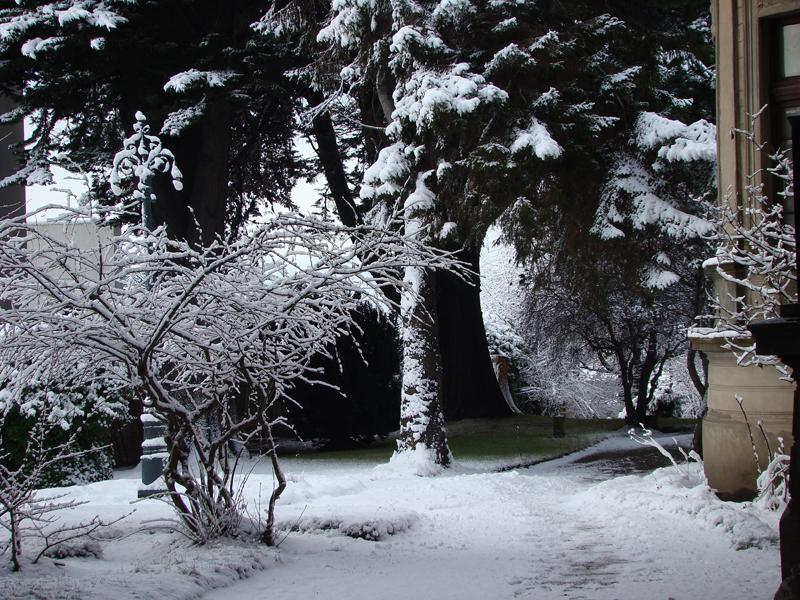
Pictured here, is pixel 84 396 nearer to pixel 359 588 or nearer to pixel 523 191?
pixel 523 191

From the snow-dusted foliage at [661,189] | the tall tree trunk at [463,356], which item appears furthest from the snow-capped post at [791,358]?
the tall tree trunk at [463,356]

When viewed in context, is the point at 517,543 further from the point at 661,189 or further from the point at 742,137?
the point at 661,189

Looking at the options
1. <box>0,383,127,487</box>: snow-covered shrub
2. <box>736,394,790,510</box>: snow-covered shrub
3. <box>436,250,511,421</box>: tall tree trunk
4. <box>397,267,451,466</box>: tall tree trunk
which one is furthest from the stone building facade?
<box>436,250,511,421</box>: tall tree trunk

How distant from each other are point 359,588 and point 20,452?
783cm

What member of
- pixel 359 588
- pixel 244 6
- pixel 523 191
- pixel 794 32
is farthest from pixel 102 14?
pixel 359 588

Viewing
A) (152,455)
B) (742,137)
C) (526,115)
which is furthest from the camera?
(526,115)

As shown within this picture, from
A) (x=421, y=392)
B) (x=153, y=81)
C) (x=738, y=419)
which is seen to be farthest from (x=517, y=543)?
(x=153, y=81)

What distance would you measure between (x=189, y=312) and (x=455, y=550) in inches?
125

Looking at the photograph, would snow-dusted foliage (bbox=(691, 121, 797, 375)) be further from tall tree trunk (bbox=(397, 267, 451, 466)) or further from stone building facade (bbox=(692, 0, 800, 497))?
tall tree trunk (bbox=(397, 267, 451, 466))

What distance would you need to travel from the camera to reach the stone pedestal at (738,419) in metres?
9.12

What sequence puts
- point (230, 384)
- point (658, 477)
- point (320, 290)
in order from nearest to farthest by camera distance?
point (320, 290) → point (230, 384) → point (658, 477)

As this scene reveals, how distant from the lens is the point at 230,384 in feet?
24.4

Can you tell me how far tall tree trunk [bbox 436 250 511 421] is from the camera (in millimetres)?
22500

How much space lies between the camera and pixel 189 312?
6363 mm
